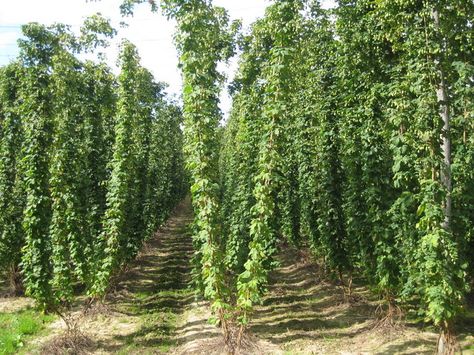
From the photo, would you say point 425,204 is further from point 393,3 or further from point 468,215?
point 393,3

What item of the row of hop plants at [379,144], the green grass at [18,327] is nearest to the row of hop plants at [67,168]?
the green grass at [18,327]

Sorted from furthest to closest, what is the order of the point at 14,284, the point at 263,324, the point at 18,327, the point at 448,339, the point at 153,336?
the point at 14,284
the point at 263,324
the point at 18,327
the point at 153,336
the point at 448,339

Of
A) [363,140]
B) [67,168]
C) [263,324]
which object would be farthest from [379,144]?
[67,168]

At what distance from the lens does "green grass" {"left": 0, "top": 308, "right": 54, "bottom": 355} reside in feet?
31.5

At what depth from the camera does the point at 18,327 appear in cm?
1059

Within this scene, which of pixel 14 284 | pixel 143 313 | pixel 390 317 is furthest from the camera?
pixel 14 284

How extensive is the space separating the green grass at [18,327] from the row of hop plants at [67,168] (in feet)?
2.13

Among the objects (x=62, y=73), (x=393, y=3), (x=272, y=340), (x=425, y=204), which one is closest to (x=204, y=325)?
(x=272, y=340)

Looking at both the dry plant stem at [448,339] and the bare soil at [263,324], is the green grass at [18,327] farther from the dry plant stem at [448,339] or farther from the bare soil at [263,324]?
the dry plant stem at [448,339]

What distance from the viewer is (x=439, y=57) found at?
25.2 feet

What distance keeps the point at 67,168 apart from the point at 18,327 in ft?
13.9

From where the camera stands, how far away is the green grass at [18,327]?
9588 mm

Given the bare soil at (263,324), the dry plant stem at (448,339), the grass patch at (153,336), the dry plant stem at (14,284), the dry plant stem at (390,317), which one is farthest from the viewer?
the dry plant stem at (14,284)

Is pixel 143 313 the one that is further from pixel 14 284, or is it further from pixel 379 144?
pixel 379 144
